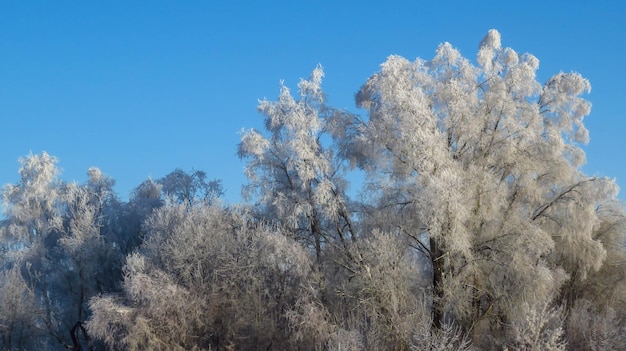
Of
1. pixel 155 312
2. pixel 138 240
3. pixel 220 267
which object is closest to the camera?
pixel 155 312

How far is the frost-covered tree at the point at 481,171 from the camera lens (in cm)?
2758

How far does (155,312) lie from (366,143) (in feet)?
33.1

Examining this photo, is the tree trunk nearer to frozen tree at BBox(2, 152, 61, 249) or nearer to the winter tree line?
the winter tree line

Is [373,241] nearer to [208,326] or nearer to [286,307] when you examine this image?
[286,307]

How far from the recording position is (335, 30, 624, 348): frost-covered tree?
1086 inches

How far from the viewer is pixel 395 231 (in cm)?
2864

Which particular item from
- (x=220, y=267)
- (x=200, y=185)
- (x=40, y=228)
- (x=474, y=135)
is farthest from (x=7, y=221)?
(x=474, y=135)

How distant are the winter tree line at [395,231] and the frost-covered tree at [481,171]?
2.7 inches

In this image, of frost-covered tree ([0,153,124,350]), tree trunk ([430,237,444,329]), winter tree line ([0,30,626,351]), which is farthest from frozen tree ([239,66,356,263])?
frost-covered tree ([0,153,124,350])

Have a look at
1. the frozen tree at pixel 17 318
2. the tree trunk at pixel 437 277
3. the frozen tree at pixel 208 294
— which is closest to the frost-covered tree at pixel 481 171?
the tree trunk at pixel 437 277

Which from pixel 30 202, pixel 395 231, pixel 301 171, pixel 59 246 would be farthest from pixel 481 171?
pixel 30 202

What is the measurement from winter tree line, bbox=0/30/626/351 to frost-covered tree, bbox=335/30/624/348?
68mm

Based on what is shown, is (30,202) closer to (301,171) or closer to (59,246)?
(59,246)

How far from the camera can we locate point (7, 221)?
46062 mm
